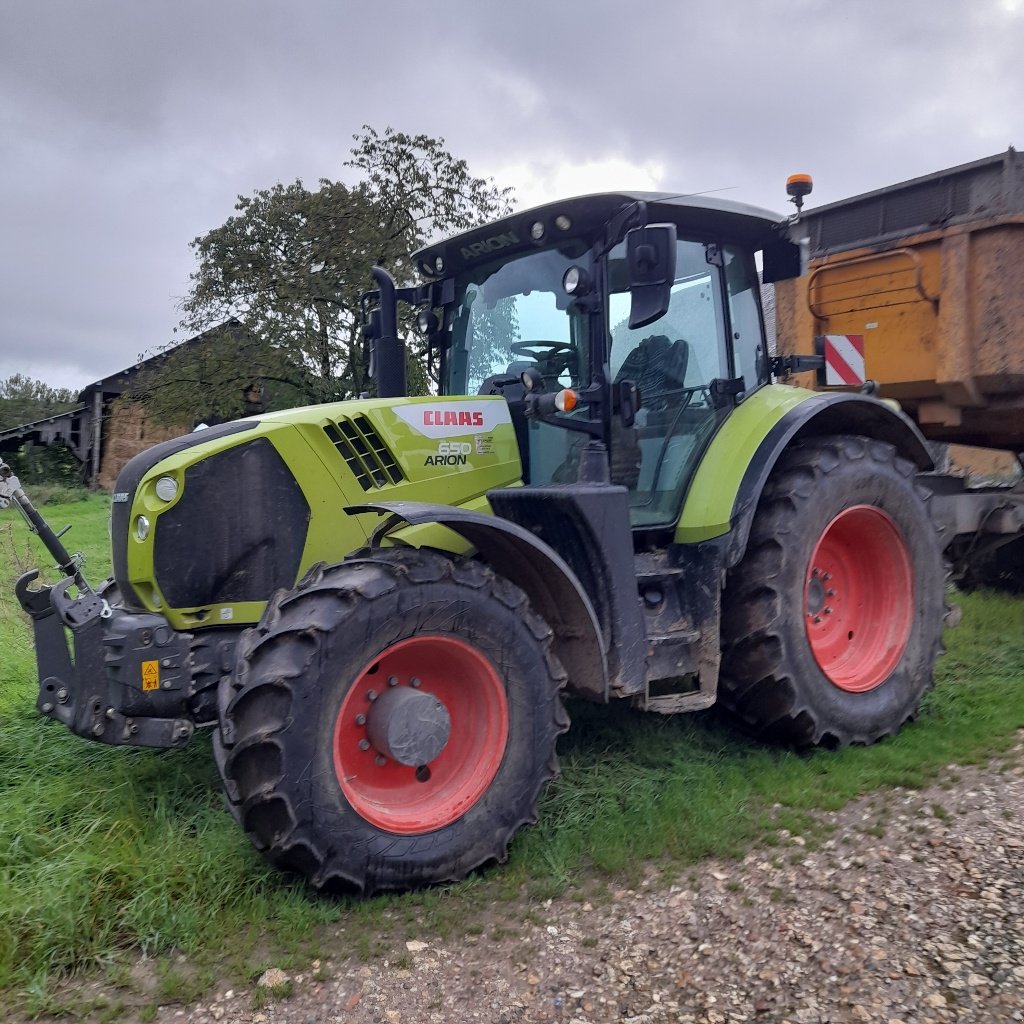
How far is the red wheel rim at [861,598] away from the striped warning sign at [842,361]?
1.12 meters

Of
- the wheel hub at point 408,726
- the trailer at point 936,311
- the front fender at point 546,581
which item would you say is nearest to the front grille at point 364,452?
the front fender at point 546,581

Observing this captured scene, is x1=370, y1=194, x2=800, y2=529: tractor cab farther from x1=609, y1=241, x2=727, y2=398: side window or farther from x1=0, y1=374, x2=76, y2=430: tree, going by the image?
x1=0, y1=374, x2=76, y2=430: tree

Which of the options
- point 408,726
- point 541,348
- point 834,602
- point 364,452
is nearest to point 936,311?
point 834,602

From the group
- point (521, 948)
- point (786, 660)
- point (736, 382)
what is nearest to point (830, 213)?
point (736, 382)

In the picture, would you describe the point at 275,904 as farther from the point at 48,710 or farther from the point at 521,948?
the point at 48,710

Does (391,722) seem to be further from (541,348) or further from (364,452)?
(541,348)

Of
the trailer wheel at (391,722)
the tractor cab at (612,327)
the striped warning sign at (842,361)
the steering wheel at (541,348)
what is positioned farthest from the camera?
the striped warning sign at (842,361)

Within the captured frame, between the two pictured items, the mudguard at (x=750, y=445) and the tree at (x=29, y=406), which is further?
the tree at (x=29, y=406)

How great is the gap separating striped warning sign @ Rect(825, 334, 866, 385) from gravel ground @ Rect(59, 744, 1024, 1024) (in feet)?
9.15

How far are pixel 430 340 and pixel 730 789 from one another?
259 centimetres

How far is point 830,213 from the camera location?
19.7 ft

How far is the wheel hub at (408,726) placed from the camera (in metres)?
3.13

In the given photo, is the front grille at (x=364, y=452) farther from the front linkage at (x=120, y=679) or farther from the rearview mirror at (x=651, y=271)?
the rearview mirror at (x=651, y=271)

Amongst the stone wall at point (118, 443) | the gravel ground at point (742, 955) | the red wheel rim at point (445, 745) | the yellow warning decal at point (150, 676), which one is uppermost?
the stone wall at point (118, 443)
